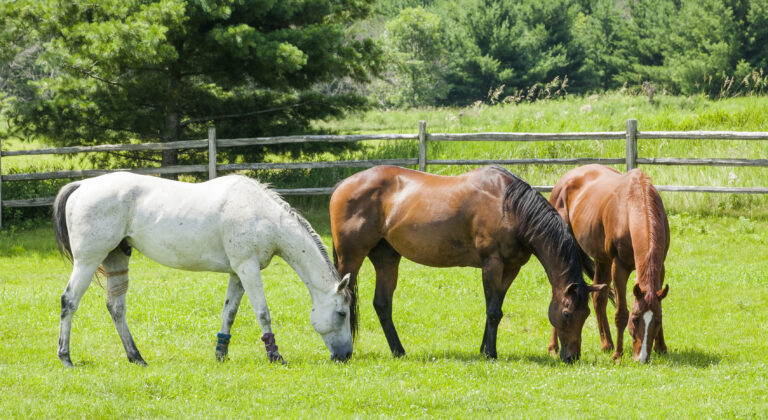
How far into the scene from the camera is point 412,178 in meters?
7.51

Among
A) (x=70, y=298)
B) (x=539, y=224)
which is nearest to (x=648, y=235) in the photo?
(x=539, y=224)

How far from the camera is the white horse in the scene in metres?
6.61

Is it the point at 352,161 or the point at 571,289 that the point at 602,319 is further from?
the point at 352,161

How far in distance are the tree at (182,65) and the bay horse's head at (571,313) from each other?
8.70m

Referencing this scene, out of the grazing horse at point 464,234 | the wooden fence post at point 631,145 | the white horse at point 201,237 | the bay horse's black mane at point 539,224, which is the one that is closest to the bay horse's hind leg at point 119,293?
the white horse at point 201,237

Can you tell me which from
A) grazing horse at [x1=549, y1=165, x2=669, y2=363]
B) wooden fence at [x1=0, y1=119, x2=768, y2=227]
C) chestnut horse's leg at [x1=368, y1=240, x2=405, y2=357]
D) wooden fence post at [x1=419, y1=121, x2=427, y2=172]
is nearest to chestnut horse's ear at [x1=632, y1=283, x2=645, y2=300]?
grazing horse at [x1=549, y1=165, x2=669, y2=363]

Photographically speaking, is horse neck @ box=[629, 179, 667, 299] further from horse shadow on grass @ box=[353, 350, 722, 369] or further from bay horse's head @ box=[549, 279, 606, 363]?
horse shadow on grass @ box=[353, 350, 722, 369]

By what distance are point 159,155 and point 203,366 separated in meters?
11.6

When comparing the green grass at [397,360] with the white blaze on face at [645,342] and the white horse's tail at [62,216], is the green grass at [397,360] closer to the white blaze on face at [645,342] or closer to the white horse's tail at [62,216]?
the white blaze on face at [645,342]

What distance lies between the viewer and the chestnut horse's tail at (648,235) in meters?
6.37

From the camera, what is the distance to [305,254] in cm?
673

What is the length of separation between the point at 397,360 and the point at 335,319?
634mm

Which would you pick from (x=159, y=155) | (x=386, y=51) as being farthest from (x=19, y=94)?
(x=386, y=51)

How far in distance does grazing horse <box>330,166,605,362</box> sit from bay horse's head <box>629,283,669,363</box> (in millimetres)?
368
